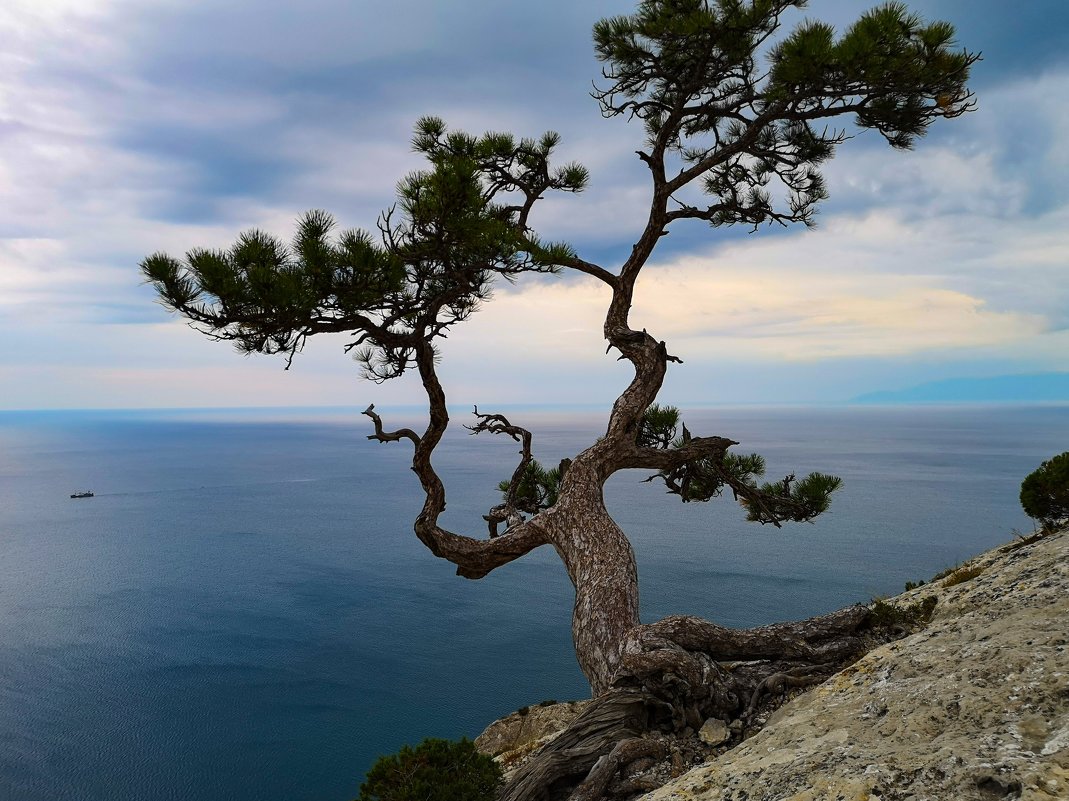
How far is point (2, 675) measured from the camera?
125 feet

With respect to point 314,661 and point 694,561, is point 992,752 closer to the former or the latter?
point 314,661

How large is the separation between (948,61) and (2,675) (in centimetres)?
5164

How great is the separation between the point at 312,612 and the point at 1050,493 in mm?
47630

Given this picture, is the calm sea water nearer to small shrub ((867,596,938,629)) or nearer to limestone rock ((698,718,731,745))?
limestone rock ((698,718,731,745))

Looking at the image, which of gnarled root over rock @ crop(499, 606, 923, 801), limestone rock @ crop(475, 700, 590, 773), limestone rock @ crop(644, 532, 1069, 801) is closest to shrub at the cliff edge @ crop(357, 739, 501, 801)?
gnarled root over rock @ crop(499, 606, 923, 801)

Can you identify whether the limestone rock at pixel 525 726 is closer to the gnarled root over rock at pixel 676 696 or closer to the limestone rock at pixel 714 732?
the gnarled root over rock at pixel 676 696

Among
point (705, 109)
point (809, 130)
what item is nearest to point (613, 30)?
point (705, 109)

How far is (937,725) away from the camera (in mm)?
3162

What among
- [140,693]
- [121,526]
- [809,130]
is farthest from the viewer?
[121,526]

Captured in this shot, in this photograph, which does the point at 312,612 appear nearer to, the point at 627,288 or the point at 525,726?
the point at 525,726

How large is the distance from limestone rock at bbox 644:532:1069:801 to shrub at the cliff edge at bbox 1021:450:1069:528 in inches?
134

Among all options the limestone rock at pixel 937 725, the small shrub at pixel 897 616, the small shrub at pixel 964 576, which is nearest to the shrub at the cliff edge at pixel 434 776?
the limestone rock at pixel 937 725

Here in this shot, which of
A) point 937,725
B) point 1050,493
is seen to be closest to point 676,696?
point 937,725

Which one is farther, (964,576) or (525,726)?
(525,726)
